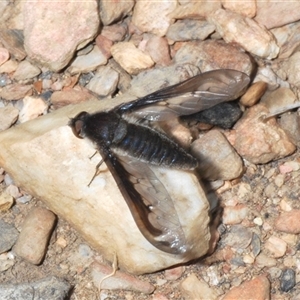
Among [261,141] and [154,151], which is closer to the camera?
[154,151]

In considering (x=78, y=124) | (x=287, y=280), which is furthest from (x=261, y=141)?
(x=78, y=124)

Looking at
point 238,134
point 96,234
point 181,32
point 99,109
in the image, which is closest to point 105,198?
point 96,234

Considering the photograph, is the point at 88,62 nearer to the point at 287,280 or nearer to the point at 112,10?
the point at 112,10

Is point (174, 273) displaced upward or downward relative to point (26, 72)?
downward

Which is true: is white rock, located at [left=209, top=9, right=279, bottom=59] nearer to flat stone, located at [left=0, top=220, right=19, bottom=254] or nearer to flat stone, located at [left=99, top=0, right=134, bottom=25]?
flat stone, located at [left=99, top=0, right=134, bottom=25]

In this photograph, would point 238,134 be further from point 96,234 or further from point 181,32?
point 96,234

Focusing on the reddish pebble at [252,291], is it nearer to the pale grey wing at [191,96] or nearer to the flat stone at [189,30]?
the pale grey wing at [191,96]

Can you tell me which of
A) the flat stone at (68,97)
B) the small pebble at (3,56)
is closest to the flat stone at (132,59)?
the flat stone at (68,97)
